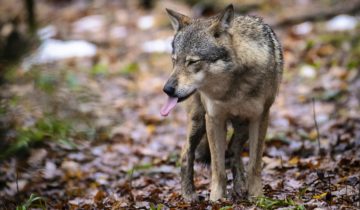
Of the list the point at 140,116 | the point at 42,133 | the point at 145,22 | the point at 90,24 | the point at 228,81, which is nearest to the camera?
the point at 228,81

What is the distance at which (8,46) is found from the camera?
12.3ft

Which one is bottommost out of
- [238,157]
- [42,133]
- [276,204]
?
[276,204]

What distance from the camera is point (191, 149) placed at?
23.1 ft

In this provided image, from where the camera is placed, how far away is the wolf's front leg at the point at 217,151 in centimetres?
638

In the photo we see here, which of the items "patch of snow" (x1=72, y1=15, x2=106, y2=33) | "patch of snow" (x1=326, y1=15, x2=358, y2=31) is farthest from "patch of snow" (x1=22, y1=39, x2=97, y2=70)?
"patch of snow" (x1=326, y1=15, x2=358, y2=31)

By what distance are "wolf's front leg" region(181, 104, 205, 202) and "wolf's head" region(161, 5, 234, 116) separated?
3.03 ft

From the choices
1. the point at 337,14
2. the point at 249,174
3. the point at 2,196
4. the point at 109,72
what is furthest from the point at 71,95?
the point at 337,14

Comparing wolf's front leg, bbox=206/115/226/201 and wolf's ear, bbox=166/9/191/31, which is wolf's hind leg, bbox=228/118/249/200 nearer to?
wolf's front leg, bbox=206/115/226/201

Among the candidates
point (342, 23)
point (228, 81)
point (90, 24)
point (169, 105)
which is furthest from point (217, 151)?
point (90, 24)

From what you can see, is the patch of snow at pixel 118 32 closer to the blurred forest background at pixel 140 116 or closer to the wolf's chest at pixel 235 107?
the blurred forest background at pixel 140 116

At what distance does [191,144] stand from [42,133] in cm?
318

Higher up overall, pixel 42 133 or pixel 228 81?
pixel 228 81

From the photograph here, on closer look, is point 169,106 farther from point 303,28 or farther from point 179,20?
point 303,28

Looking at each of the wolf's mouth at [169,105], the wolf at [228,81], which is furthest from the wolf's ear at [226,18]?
the wolf's mouth at [169,105]
